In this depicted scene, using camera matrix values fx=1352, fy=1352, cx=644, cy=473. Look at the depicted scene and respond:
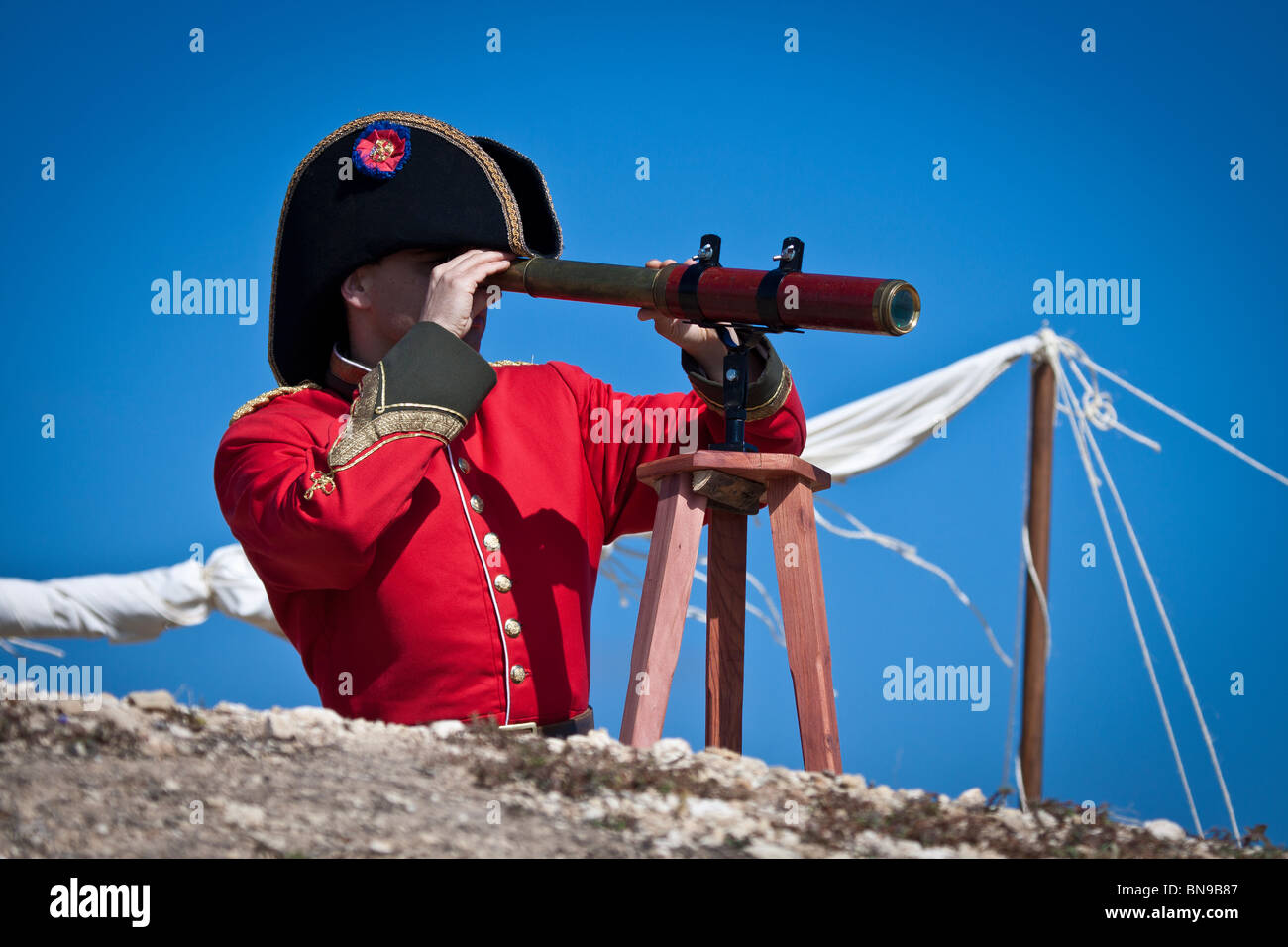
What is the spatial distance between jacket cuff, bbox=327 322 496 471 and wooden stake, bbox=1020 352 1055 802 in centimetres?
350

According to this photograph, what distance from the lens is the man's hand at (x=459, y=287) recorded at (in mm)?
2559

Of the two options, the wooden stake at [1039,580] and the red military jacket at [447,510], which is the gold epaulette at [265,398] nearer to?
the red military jacket at [447,510]

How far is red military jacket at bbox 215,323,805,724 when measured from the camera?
239 cm

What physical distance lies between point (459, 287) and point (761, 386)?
61 cm

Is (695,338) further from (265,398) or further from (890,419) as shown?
(890,419)

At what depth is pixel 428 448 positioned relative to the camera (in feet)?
7.87

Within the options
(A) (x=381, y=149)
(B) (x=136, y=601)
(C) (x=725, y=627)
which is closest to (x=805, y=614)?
(C) (x=725, y=627)

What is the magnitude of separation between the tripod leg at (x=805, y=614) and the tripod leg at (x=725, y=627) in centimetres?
14

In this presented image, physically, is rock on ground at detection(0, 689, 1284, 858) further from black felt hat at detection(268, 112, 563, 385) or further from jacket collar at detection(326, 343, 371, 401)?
black felt hat at detection(268, 112, 563, 385)

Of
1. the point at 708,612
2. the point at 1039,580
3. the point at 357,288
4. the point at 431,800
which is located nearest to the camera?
the point at 431,800

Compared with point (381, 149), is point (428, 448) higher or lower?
lower

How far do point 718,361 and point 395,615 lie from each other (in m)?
0.79
